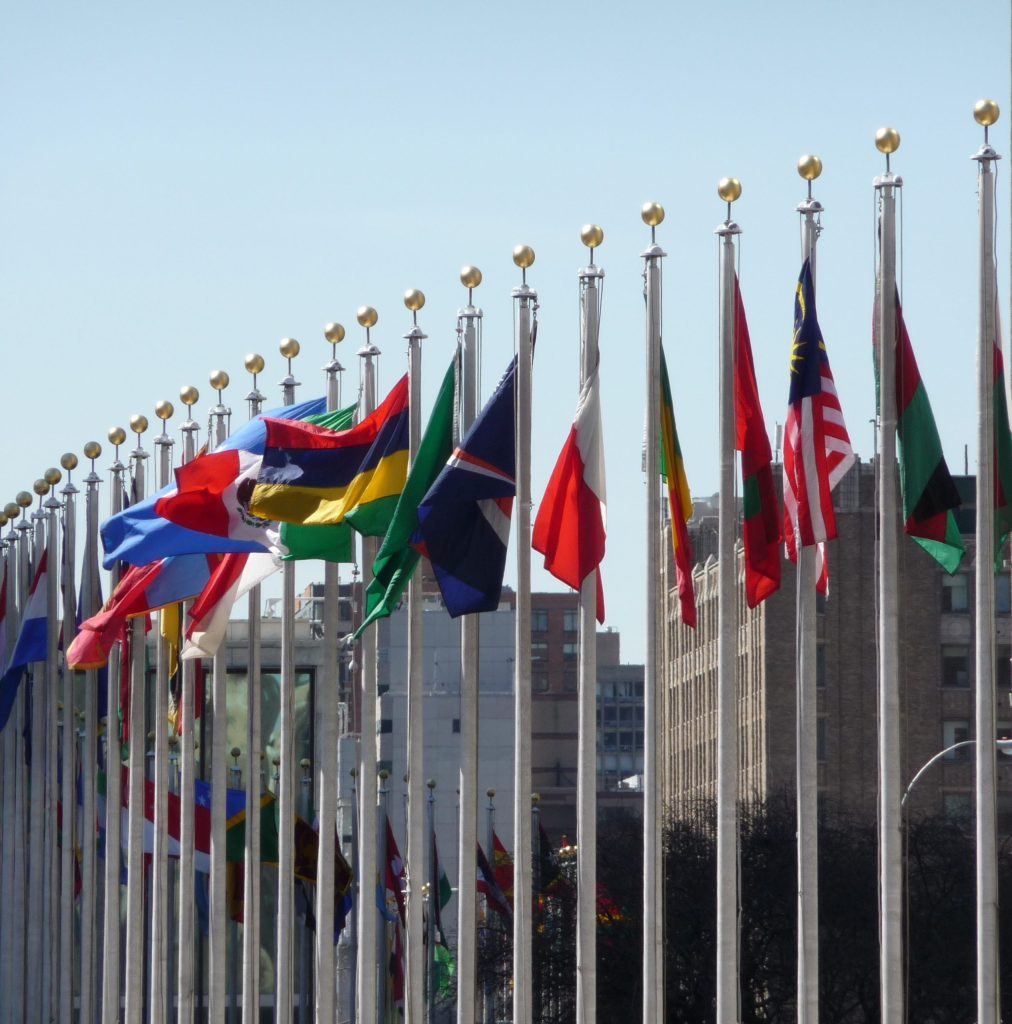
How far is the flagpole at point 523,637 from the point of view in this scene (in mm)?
32531

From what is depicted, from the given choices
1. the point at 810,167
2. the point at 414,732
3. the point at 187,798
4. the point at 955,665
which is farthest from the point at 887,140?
the point at 955,665

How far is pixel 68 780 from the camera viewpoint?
50688 mm

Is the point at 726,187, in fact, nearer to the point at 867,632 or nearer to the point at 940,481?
the point at 940,481

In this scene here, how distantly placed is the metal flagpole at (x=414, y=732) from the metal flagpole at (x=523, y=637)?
235 cm

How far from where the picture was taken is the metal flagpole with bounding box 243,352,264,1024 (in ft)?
135

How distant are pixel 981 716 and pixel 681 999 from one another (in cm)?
5036

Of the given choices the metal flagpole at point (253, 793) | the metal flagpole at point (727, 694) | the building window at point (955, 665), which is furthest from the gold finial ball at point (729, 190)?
the building window at point (955, 665)

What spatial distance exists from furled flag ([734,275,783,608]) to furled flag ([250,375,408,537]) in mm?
6383

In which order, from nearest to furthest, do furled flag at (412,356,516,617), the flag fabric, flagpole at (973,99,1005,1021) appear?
flagpole at (973,99,1005,1021)
furled flag at (412,356,516,617)
the flag fabric

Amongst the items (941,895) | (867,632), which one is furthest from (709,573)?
(941,895)

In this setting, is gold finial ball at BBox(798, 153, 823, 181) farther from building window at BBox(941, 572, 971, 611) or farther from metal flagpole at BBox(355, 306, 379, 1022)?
building window at BBox(941, 572, 971, 611)

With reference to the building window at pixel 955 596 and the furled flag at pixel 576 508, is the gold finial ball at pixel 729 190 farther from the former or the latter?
the building window at pixel 955 596

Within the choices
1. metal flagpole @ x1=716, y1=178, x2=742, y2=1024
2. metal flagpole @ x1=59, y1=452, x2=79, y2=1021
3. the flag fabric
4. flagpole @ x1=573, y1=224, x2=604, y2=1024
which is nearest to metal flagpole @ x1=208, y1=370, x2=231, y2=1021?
metal flagpole @ x1=59, y1=452, x2=79, y2=1021

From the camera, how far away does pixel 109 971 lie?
46.8 meters
